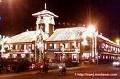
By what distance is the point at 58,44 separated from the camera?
309ft

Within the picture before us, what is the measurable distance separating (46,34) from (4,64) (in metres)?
49.2

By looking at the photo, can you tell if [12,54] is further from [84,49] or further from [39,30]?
[84,49]

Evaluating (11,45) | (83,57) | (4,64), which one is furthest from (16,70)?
(11,45)

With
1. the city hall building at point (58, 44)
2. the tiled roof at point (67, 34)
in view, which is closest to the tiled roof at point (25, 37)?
the city hall building at point (58, 44)

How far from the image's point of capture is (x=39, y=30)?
96.6 meters

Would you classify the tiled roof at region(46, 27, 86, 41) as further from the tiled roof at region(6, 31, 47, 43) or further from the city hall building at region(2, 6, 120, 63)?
the tiled roof at region(6, 31, 47, 43)

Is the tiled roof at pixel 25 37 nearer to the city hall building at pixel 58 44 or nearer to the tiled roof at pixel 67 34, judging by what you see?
the city hall building at pixel 58 44

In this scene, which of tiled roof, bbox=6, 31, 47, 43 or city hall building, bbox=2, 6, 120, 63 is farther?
tiled roof, bbox=6, 31, 47, 43

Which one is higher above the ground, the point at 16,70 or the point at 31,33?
the point at 31,33

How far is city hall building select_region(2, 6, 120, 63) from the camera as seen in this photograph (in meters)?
86.4

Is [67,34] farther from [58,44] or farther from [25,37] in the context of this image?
[25,37]

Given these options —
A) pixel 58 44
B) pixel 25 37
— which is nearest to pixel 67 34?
pixel 58 44

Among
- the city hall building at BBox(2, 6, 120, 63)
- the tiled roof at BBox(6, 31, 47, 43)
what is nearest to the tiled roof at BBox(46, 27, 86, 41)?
the city hall building at BBox(2, 6, 120, 63)

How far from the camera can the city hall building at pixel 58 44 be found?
3401 inches
